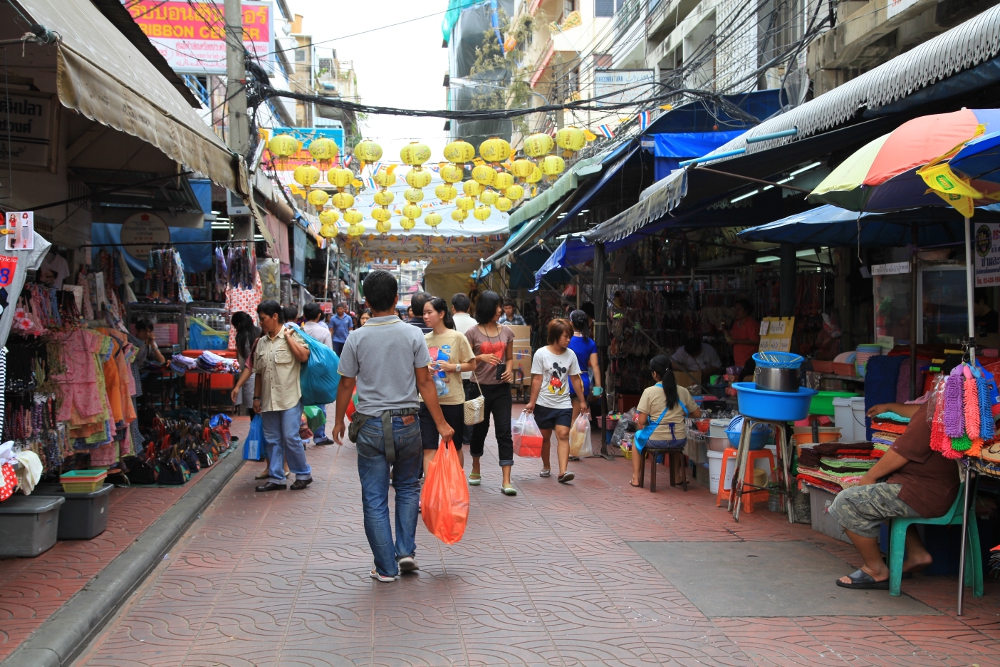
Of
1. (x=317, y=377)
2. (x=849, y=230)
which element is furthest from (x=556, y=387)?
(x=849, y=230)

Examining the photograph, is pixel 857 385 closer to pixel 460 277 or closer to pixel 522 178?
pixel 522 178

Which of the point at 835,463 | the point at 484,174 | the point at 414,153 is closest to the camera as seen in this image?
the point at 835,463

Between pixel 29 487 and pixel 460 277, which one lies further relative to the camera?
pixel 460 277

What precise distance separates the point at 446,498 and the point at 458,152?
9.78 metres

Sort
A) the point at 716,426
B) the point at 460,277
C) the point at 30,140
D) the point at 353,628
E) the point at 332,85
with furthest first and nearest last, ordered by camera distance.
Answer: the point at 332,85 → the point at 460,277 → the point at 716,426 → the point at 30,140 → the point at 353,628

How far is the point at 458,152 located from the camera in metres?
14.0

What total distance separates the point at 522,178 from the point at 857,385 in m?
8.56

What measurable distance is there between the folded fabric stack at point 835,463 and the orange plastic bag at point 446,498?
9.16 ft

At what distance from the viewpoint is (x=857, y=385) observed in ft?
26.1

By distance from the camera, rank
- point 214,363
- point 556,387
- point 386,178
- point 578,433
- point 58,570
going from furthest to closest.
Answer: point 386,178, point 214,363, point 578,433, point 556,387, point 58,570

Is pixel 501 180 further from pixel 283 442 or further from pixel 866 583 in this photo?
pixel 866 583

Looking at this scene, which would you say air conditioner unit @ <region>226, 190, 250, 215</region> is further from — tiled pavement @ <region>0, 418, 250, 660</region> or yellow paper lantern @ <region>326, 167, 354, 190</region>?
tiled pavement @ <region>0, 418, 250, 660</region>

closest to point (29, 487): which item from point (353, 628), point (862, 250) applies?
point (353, 628)

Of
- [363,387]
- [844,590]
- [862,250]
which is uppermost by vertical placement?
[862,250]
